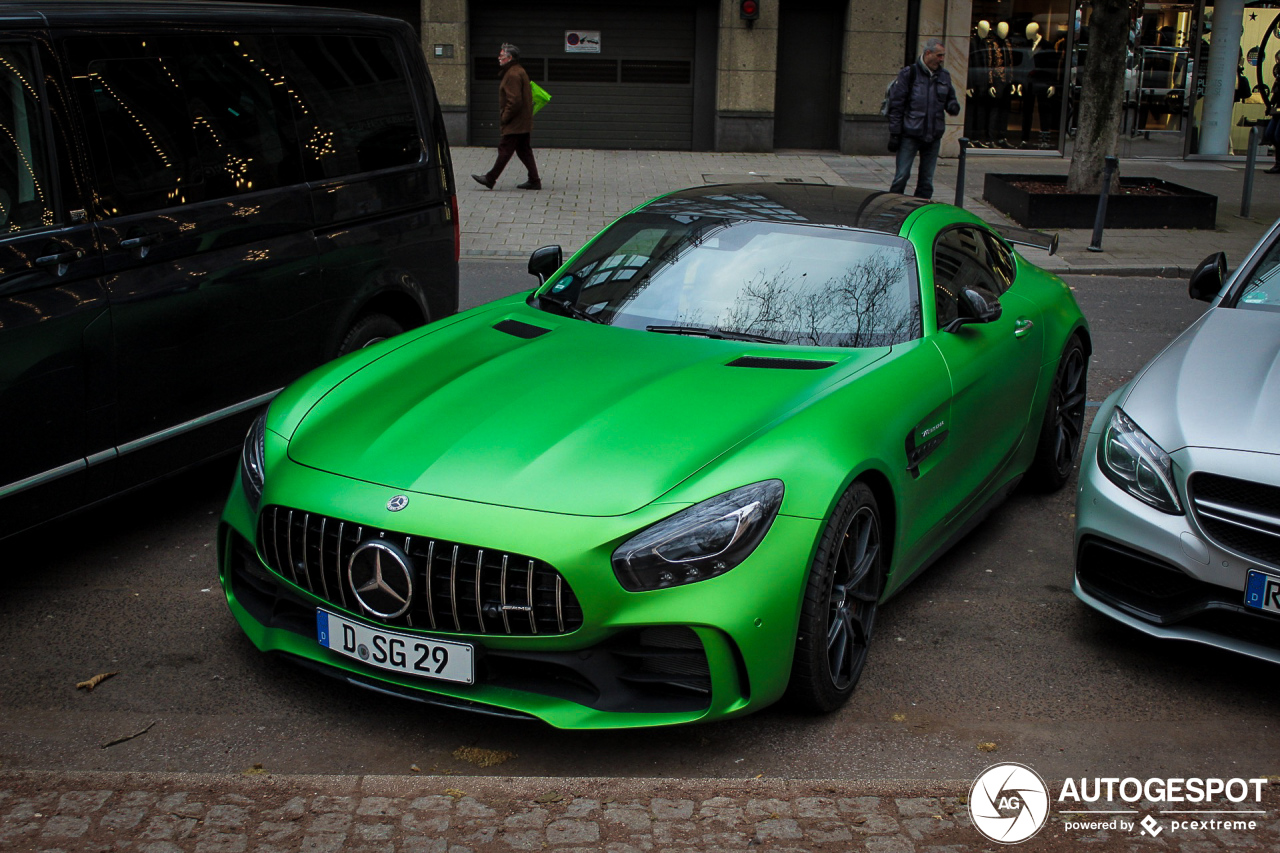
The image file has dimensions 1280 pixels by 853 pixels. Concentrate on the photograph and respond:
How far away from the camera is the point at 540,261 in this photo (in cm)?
560

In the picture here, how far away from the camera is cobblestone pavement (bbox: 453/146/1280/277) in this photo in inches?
493

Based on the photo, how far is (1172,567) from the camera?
4.03m

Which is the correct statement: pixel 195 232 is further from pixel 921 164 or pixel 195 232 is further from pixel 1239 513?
pixel 921 164

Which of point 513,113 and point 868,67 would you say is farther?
point 868,67

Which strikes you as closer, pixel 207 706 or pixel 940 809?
pixel 940 809

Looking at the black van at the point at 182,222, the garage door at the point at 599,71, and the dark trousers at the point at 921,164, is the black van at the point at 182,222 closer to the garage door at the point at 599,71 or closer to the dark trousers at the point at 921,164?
the dark trousers at the point at 921,164

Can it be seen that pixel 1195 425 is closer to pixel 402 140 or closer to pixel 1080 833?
pixel 1080 833

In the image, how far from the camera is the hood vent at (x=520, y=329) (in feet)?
15.6

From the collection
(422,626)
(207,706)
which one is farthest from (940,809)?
(207,706)

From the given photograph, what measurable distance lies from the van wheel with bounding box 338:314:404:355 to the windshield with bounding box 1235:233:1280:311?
12.4 ft

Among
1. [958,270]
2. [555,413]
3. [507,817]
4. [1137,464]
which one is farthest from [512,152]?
[507,817]

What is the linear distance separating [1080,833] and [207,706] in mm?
2565

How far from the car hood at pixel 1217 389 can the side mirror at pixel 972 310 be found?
23.4 inches

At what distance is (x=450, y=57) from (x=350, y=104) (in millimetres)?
14224
